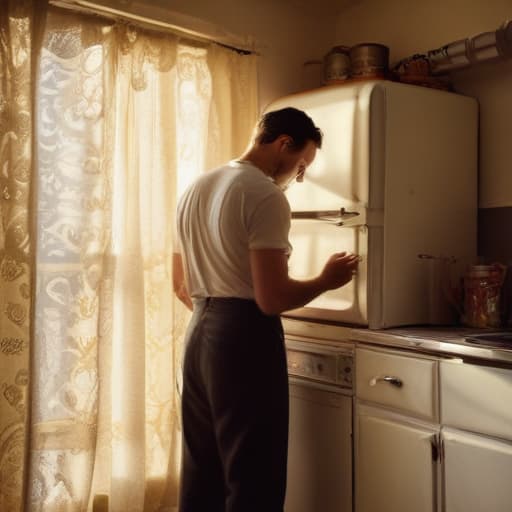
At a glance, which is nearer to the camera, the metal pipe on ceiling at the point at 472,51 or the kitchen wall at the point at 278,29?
the metal pipe on ceiling at the point at 472,51

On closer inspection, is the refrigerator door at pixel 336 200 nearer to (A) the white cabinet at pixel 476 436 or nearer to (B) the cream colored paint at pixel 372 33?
(A) the white cabinet at pixel 476 436

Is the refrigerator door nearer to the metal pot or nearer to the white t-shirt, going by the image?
the metal pot

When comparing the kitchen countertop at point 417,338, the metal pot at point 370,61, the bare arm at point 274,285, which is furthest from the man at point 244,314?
the metal pot at point 370,61

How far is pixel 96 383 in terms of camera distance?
2.25 meters

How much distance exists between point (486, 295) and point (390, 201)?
0.47 m

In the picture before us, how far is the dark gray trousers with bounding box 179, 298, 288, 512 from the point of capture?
5.70 ft

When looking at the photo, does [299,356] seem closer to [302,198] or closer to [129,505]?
[302,198]

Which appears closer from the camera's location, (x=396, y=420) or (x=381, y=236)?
(x=396, y=420)

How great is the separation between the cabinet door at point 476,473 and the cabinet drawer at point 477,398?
34mm

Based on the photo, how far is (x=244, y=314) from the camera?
175 cm

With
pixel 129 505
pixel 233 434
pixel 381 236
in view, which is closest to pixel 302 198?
pixel 381 236

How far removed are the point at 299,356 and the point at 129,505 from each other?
0.82 meters

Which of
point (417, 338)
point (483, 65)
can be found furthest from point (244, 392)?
point (483, 65)

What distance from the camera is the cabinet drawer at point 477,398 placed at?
1668 millimetres
